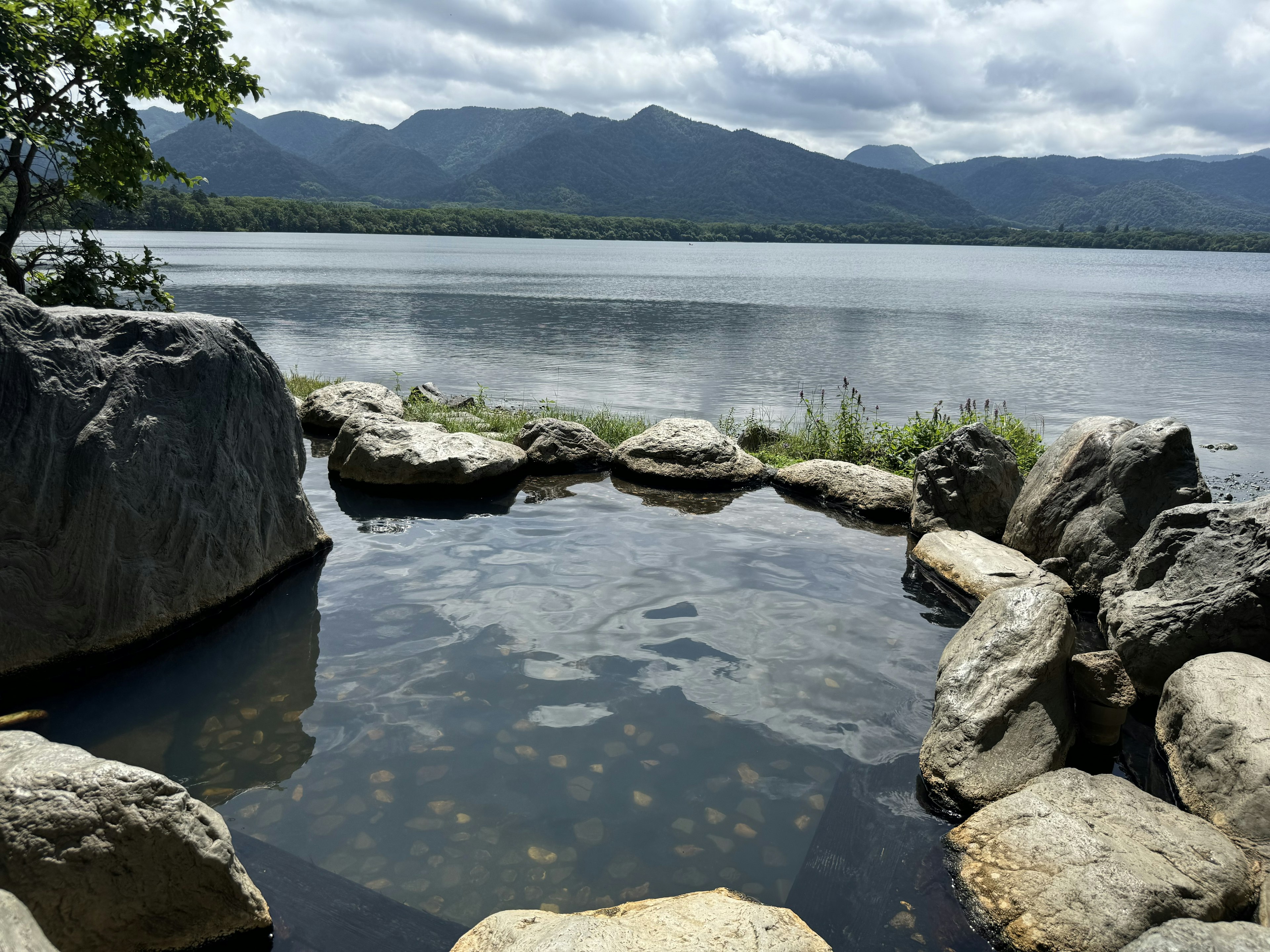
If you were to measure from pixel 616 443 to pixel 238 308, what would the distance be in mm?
41046

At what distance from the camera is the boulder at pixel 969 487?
1252 cm

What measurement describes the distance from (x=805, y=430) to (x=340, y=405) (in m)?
10.6

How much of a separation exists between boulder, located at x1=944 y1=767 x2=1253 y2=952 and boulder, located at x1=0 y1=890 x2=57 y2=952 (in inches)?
202

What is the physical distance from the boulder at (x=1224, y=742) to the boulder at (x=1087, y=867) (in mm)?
228

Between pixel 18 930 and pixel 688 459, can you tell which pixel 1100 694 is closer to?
pixel 18 930

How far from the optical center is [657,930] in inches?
183

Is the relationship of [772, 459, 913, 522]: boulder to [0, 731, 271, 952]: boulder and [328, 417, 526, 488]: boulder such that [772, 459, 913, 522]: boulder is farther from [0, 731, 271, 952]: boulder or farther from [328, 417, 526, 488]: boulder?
[0, 731, 271, 952]: boulder

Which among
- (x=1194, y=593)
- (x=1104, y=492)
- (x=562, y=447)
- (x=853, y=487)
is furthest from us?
(x=562, y=447)

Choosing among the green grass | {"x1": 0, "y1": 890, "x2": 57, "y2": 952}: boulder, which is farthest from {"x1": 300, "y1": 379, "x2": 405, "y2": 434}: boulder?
{"x1": 0, "y1": 890, "x2": 57, "y2": 952}: boulder

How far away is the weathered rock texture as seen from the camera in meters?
15.1

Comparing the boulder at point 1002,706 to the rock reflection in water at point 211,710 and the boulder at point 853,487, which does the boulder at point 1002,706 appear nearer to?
the rock reflection in water at point 211,710

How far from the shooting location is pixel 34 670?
7.58m

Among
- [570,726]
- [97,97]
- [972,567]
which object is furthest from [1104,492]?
[97,97]

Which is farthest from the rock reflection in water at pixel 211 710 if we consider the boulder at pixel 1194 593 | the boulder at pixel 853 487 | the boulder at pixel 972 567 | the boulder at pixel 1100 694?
the boulder at pixel 853 487
